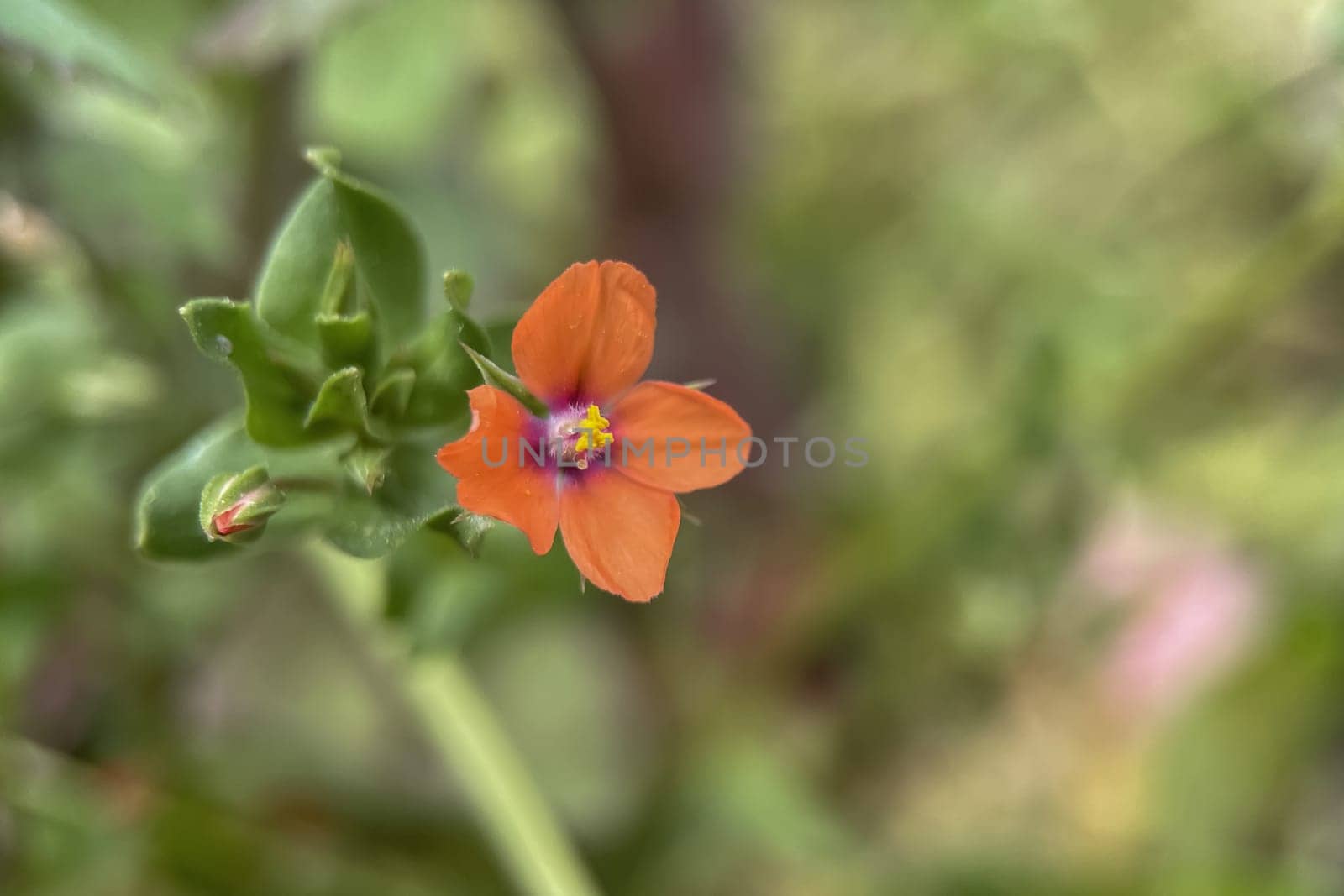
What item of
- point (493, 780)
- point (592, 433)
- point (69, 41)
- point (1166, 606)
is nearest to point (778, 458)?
point (1166, 606)

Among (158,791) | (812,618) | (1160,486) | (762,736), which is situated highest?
(1160,486)

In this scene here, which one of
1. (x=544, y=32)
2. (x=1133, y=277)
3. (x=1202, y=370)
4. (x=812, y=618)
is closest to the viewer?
(x=1202, y=370)

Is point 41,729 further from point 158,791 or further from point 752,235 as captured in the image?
point 752,235

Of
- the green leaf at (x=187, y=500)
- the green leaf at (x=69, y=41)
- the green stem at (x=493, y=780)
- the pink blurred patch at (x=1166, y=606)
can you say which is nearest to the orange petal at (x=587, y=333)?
the green leaf at (x=187, y=500)

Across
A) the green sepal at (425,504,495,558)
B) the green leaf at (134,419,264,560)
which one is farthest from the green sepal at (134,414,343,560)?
the green sepal at (425,504,495,558)

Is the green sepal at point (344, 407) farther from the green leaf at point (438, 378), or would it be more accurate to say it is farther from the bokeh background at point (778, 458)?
the bokeh background at point (778, 458)

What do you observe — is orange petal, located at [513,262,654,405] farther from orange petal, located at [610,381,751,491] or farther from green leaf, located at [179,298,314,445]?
green leaf, located at [179,298,314,445]

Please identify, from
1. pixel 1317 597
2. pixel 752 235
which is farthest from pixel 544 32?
pixel 1317 597
